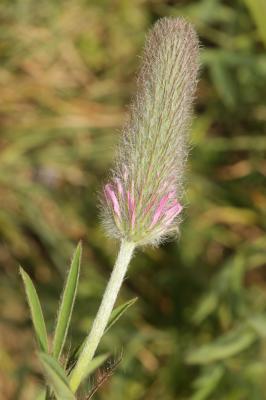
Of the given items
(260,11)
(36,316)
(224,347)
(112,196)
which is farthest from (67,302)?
(260,11)

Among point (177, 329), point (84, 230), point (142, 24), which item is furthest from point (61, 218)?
point (142, 24)

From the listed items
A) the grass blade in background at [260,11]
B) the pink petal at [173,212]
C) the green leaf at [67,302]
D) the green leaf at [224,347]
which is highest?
the grass blade in background at [260,11]

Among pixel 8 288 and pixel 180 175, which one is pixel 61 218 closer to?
pixel 8 288

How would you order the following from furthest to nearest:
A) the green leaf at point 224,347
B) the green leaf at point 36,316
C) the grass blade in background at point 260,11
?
the grass blade in background at point 260,11 → the green leaf at point 224,347 → the green leaf at point 36,316

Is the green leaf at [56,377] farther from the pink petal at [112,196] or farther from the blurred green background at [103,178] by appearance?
the blurred green background at [103,178]

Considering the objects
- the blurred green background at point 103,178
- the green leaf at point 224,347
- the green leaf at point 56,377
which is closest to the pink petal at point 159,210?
the green leaf at point 56,377

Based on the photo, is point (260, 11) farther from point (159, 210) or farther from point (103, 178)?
point (159, 210)

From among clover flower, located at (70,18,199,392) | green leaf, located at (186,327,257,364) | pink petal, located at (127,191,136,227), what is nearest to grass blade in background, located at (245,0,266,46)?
green leaf, located at (186,327,257,364)

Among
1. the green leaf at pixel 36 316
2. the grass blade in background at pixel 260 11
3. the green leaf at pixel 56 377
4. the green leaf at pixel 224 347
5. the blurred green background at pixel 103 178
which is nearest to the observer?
the green leaf at pixel 56 377
